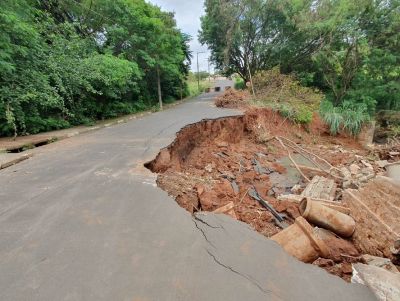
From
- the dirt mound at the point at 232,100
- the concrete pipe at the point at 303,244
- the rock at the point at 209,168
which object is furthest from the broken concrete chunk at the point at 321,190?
the dirt mound at the point at 232,100

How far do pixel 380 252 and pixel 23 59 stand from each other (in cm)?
928

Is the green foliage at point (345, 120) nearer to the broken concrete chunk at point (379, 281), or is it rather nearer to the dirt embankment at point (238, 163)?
the dirt embankment at point (238, 163)

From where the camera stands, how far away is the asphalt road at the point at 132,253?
175cm

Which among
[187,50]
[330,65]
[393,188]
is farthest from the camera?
[187,50]

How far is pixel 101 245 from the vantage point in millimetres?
2238

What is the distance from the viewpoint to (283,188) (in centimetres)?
633

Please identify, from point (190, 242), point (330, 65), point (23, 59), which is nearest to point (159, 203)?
point (190, 242)

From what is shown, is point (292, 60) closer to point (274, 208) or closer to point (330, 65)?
point (330, 65)

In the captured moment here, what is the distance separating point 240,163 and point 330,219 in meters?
4.29

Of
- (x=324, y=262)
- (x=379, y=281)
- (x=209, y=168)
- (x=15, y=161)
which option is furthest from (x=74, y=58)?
(x=379, y=281)

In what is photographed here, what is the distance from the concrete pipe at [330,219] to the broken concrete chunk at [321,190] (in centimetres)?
141

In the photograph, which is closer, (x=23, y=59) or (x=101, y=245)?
(x=101, y=245)

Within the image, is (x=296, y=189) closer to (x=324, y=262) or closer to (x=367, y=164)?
(x=367, y=164)

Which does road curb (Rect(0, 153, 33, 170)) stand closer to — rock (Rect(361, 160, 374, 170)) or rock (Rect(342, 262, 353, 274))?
rock (Rect(342, 262, 353, 274))
